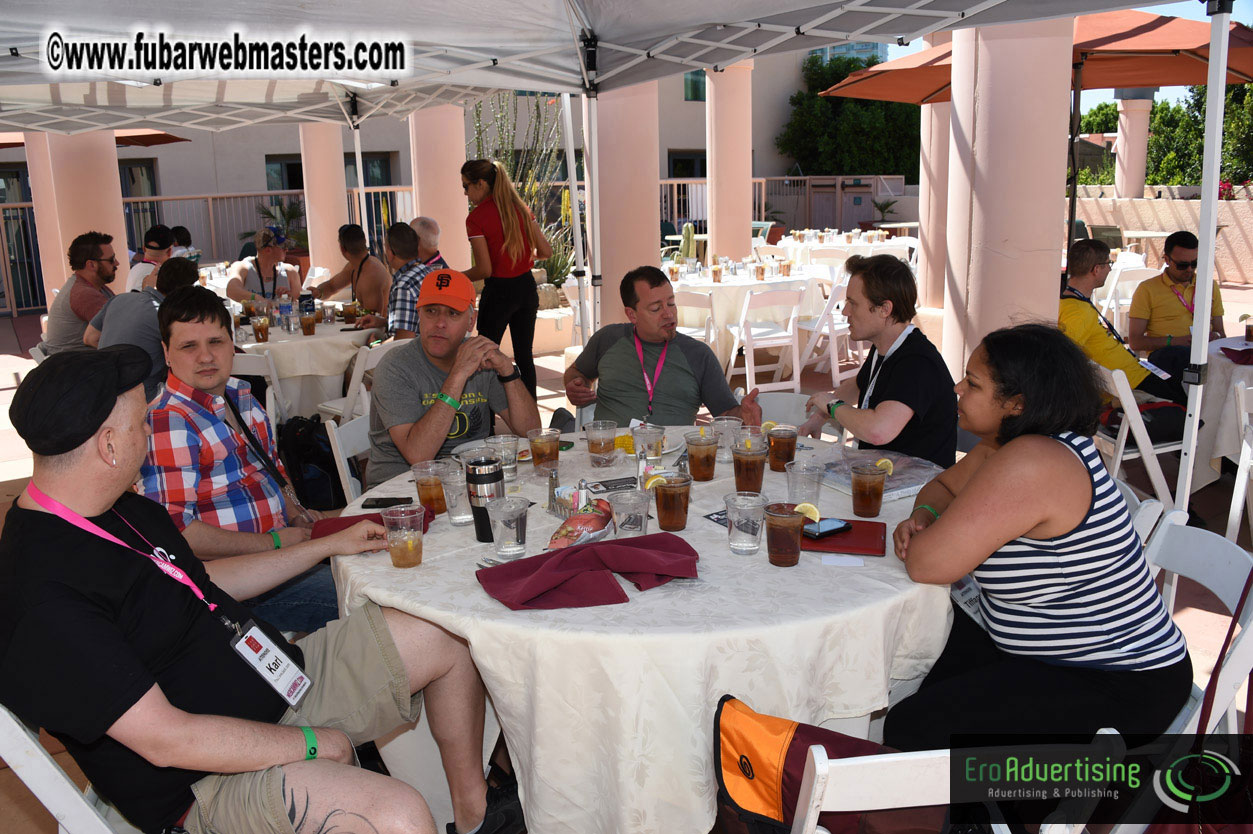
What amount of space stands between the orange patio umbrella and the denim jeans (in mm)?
4429

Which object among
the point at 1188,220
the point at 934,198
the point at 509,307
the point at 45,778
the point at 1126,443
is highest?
the point at 934,198

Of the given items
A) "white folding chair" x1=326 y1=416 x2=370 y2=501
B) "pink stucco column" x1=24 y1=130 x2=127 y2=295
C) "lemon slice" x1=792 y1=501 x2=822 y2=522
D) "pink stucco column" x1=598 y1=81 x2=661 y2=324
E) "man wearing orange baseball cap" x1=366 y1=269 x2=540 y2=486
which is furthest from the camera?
"pink stucco column" x1=24 y1=130 x2=127 y2=295

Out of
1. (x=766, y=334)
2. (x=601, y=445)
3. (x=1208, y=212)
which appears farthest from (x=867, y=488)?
(x=766, y=334)

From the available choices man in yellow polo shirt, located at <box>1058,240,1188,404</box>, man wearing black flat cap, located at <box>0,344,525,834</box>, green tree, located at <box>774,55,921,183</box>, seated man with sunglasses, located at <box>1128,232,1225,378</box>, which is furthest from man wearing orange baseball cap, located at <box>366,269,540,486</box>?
green tree, located at <box>774,55,921,183</box>

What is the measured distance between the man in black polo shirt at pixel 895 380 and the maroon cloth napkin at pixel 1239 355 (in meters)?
2.45

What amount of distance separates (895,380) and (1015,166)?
2948 mm

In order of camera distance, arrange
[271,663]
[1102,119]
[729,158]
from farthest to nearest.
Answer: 1. [1102,119]
2. [729,158]
3. [271,663]

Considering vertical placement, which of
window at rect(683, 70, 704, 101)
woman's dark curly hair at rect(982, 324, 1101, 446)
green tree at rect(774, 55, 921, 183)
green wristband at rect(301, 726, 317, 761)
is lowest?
green wristband at rect(301, 726, 317, 761)

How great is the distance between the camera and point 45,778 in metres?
1.58

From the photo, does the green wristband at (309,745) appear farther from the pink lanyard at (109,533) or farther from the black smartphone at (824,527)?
the black smartphone at (824,527)

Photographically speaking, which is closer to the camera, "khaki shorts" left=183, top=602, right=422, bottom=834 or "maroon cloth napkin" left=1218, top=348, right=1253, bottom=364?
"khaki shorts" left=183, top=602, right=422, bottom=834

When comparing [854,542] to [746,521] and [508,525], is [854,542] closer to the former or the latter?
[746,521]

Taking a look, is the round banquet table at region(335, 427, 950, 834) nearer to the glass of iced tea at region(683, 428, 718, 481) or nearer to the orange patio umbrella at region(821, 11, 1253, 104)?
the glass of iced tea at region(683, 428, 718, 481)

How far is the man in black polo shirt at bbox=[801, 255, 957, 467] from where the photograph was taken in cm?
290
